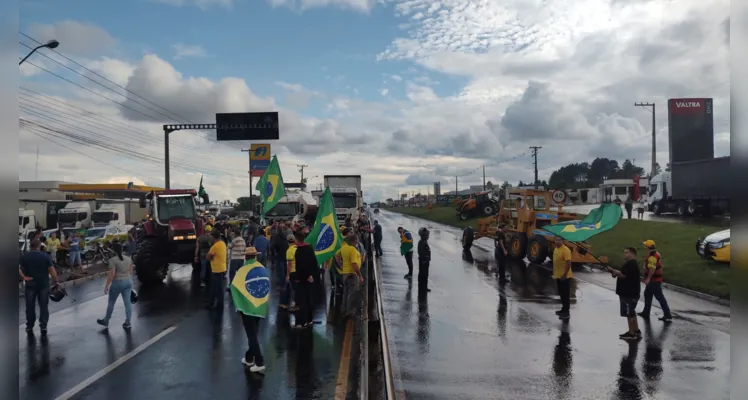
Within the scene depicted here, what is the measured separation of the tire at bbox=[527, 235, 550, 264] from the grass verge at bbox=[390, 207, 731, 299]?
8.61 feet

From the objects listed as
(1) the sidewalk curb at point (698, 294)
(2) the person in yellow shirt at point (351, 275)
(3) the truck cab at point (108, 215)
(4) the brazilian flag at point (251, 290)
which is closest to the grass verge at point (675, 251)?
(1) the sidewalk curb at point (698, 294)

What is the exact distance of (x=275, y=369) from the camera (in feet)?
25.2

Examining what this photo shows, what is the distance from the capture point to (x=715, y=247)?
17.4 metres

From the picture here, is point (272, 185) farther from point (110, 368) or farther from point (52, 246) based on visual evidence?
point (52, 246)

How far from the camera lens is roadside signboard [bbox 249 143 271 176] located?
1671 inches

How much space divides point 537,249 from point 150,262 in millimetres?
13588

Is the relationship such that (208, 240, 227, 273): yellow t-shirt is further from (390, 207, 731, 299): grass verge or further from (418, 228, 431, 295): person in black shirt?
(390, 207, 731, 299): grass verge

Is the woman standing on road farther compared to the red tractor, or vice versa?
the red tractor

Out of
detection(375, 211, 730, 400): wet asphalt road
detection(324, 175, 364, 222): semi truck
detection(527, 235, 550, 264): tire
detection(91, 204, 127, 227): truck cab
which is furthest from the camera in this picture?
detection(91, 204, 127, 227): truck cab

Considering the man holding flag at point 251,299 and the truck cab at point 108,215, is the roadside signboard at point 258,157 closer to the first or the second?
the truck cab at point 108,215

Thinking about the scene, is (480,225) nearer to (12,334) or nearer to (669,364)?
(669,364)

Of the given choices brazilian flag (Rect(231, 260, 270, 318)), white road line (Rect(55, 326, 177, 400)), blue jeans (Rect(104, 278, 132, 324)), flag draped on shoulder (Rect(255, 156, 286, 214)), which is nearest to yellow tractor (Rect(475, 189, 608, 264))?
flag draped on shoulder (Rect(255, 156, 286, 214))

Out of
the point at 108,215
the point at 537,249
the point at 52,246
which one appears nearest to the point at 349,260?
the point at 537,249

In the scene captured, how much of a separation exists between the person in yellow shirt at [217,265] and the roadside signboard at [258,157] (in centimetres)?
3122
